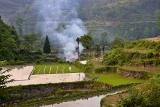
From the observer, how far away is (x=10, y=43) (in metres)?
69.7

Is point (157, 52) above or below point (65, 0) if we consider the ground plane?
below

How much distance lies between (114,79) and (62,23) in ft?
310

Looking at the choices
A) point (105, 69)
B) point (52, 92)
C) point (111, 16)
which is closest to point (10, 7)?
point (111, 16)

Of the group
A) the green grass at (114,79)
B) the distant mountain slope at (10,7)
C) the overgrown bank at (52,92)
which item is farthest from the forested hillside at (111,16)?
the overgrown bank at (52,92)

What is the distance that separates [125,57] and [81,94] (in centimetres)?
1886

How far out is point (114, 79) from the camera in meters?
43.2

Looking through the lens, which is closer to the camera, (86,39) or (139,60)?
(139,60)

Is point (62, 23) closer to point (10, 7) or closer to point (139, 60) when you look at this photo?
point (10, 7)

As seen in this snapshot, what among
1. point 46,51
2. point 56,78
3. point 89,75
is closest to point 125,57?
point 89,75

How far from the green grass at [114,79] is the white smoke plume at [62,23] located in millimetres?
32825

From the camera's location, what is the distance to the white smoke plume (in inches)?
3904

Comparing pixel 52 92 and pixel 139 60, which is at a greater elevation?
pixel 139 60

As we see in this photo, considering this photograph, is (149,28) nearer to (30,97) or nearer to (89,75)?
(89,75)

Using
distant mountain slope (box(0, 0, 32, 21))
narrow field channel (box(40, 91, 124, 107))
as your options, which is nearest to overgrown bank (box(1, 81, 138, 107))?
narrow field channel (box(40, 91, 124, 107))
